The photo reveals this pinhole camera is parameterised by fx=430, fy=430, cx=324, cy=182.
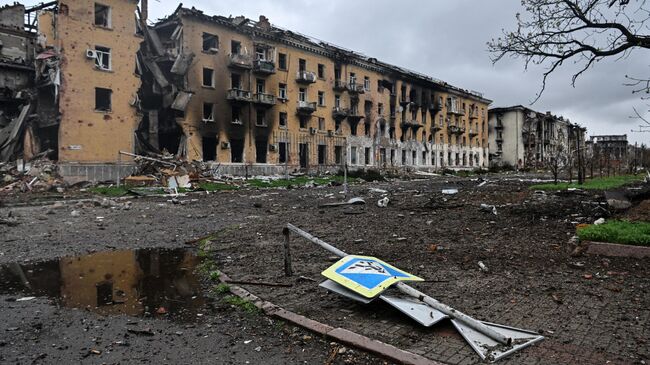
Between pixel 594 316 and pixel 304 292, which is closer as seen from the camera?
pixel 594 316

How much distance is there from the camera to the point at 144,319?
14.8 ft

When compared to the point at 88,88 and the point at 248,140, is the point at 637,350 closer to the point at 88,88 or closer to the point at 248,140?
the point at 88,88

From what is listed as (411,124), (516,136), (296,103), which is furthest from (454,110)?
(296,103)

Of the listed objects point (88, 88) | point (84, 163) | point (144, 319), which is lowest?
point (144, 319)

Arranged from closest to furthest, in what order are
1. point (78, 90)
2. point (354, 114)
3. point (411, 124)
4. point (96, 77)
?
point (78, 90)
point (96, 77)
point (354, 114)
point (411, 124)

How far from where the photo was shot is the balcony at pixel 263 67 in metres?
35.2

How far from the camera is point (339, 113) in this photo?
142ft

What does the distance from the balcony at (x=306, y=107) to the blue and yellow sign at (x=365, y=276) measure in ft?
116

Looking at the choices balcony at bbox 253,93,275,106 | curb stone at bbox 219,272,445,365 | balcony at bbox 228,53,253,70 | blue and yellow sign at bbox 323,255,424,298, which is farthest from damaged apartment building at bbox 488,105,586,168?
curb stone at bbox 219,272,445,365

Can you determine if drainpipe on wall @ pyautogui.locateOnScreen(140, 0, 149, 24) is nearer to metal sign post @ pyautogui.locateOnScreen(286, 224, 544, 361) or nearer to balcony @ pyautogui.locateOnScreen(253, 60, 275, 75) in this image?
balcony @ pyautogui.locateOnScreen(253, 60, 275, 75)

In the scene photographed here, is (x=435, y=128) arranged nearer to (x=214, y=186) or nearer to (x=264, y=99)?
(x=264, y=99)

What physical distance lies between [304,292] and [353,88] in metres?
41.2

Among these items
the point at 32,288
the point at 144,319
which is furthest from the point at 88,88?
the point at 144,319

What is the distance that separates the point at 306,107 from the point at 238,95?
25.1 ft
